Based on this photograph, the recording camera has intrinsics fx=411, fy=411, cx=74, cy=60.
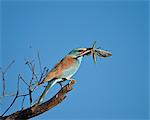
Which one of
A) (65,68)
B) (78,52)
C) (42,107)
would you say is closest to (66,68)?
(65,68)

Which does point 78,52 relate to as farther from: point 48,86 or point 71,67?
point 48,86

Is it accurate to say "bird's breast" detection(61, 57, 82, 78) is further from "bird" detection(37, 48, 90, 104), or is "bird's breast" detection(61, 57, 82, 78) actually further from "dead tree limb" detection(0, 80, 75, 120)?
"dead tree limb" detection(0, 80, 75, 120)

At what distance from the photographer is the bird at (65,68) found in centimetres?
414

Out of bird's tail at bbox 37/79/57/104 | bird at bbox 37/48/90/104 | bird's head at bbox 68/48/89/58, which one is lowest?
bird's tail at bbox 37/79/57/104

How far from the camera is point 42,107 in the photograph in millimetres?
4262

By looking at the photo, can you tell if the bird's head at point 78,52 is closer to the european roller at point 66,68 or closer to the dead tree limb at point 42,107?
the european roller at point 66,68

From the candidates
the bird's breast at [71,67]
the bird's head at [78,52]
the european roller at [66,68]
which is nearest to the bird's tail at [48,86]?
the european roller at [66,68]

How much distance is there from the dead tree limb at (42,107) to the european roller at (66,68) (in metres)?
0.08

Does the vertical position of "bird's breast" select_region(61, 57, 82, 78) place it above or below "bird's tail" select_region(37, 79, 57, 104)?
above

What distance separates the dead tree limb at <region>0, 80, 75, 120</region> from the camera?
4.24 m

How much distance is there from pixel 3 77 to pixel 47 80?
0.52 m

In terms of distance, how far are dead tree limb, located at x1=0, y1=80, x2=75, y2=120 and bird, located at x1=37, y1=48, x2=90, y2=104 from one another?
0.08m

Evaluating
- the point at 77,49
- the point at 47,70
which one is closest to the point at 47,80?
the point at 47,70

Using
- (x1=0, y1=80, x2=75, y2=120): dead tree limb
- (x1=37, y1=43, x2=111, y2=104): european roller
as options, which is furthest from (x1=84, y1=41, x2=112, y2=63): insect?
(x1=0, y1=80, x2=75, y2=120): dead tree limb
